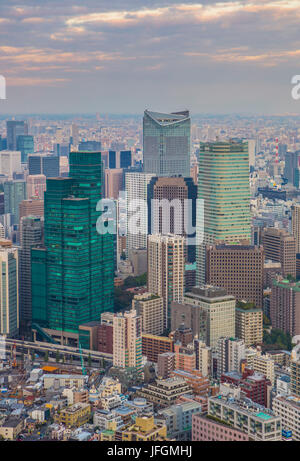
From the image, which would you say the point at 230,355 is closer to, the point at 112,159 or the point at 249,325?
the point at 249,325

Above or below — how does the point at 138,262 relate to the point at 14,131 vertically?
below

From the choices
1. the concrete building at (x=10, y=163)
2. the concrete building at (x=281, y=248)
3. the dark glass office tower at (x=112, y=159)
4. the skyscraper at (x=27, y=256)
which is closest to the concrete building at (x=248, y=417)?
the skyscraper at (x=27, y=256)

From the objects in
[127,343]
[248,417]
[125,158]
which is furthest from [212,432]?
[125,158]

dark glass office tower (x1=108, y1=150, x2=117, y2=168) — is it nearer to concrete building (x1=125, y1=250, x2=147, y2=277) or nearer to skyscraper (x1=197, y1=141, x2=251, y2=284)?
concrete building (x1=125, y1=250, x2=147, y2=277)

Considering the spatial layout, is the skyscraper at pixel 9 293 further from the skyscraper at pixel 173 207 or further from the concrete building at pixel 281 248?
the concrete building at pixel 281 248

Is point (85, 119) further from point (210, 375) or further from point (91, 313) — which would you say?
point (210, 375)
